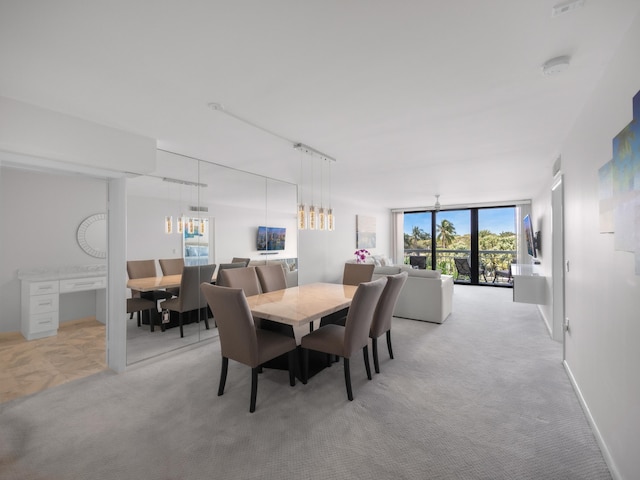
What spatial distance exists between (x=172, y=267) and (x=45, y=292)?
1.97 m

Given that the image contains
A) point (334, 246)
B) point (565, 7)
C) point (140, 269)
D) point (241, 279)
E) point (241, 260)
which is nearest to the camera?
point (565, 7)

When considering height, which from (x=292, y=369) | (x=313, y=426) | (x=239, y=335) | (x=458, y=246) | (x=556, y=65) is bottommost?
(x=313, y=426)

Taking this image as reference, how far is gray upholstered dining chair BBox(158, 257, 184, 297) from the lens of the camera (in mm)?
3383

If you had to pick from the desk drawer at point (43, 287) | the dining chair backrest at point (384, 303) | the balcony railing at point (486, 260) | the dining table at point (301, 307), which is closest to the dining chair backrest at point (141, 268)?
the dining table at point (301, 307)

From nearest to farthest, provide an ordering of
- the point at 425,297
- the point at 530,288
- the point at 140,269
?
the point at 140,269 → the point at 530,288 → the point at 425,297

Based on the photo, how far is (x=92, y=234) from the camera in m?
4.48

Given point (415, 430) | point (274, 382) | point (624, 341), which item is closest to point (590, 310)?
point (624, 341)

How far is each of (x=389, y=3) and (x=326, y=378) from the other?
281cm

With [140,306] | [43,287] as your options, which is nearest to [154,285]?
[140,306]

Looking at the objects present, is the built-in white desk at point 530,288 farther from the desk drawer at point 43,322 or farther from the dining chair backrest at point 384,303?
the desk drawer at point 43,322

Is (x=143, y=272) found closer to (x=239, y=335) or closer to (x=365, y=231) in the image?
(x=239, y=335)

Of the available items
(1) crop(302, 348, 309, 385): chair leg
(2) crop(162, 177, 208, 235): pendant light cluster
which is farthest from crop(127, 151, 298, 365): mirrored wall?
(1) crop(302, 348, 309, 385): chair leg

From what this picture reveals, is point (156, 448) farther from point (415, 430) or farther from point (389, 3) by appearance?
point (389, 3)

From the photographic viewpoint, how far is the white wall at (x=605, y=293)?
4.69 ft
